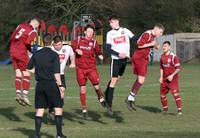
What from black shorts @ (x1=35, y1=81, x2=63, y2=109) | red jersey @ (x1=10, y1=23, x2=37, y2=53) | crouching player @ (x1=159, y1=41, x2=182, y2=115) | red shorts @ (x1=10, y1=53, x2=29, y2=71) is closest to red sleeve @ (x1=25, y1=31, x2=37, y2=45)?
red jersey @ (x1=10, y1=23, x2=37, y2=53)

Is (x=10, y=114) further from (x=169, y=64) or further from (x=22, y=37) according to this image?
(x=169, y=64)

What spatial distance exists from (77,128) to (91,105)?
5.04 m

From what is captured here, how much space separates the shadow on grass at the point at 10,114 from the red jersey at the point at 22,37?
64.0 inches

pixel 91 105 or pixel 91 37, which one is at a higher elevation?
pixel 91 37

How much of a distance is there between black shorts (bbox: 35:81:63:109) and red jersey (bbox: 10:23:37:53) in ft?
15.1

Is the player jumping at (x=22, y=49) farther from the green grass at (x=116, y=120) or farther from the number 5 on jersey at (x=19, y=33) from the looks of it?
the green grass at (x=116, y=120)

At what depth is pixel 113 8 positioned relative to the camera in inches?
2472

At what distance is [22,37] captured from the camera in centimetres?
1753

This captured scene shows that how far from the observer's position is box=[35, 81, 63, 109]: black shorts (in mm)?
12672

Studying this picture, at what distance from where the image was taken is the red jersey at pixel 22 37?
17300 mm

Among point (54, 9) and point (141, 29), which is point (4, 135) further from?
point (54, 9)

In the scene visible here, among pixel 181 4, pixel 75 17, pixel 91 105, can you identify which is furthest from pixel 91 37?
pixel 75 17

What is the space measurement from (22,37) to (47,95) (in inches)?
201

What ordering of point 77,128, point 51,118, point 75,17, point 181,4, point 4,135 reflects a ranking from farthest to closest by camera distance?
point 75,17 < point 181,4 < point 51,118 < point 77,128 < point 4,135
